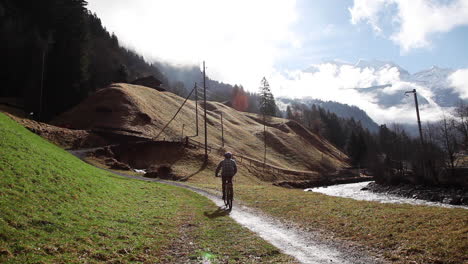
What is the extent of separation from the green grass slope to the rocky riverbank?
32.8 metres

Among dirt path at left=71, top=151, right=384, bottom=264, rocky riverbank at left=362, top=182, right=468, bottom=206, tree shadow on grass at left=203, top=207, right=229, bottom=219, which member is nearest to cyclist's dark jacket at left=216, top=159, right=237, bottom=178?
tree shadow on grass at left=203, top=207, right=229, bottom=219

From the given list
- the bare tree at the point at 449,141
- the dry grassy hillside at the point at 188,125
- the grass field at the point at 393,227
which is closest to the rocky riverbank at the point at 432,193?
the bare tree at the point at 449,141

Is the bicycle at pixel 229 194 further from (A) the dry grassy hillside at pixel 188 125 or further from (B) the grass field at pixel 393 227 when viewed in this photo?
(A) the dry grassy hillside at pixel 188 125

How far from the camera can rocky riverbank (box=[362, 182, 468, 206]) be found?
33.3m

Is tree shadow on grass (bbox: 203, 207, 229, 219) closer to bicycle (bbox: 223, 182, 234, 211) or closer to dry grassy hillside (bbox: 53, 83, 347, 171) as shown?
bicycle (bbox: 223, 182, 234, 211)

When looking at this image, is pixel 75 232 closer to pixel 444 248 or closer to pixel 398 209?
pixel 444 248

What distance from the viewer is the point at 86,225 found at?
928cm

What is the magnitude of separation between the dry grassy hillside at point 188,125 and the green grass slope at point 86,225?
42106 millimetres

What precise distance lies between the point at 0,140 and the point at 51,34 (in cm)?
8574

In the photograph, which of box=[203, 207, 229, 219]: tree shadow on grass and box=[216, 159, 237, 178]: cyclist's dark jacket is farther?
box=[216, 159, 237, 178]: cyclist's dark jacket

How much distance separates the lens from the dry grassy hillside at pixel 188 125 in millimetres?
56781

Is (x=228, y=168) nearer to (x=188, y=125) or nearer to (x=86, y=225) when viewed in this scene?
(x=86, y=225)

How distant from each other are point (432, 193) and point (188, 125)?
173 feet

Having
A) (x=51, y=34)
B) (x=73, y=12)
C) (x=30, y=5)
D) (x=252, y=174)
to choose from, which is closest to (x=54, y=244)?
(x=252, y=174)
